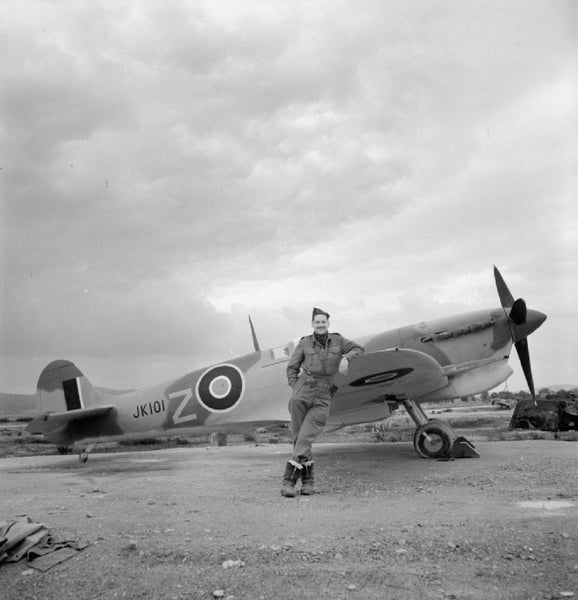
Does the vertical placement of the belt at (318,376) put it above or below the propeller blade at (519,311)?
below

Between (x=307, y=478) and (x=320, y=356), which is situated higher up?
(x=320, y=356)

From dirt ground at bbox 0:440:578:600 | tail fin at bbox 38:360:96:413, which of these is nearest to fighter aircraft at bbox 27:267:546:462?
tail fin at bbox 38:360:96:413

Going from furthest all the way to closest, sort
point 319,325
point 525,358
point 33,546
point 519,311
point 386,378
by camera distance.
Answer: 1. point 525,358
2. point 519,311
3. point 386,378
4. point 319,325
5. point 33,546

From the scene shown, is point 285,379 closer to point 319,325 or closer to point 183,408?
point 183,408

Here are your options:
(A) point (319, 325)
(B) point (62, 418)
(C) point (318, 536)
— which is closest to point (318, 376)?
(A) point (319, 325)

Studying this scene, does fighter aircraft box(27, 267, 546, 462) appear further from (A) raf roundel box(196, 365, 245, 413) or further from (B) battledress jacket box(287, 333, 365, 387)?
(B) battledress jacket box(287, 333, 365, 387)

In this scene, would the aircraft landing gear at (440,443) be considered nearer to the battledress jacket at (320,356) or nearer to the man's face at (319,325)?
the battledress jacket at (320,356)

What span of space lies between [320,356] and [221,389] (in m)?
3.85

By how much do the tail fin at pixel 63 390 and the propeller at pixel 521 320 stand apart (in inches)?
312

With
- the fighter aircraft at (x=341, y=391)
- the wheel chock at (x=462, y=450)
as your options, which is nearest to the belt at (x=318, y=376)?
the fighter aircraft at (x=341, y=391)

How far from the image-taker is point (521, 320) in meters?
8.78

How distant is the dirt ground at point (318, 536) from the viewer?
2.70 meters

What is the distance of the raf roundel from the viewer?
8.95 meters

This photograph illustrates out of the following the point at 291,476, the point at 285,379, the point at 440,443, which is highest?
the point at 285,379
